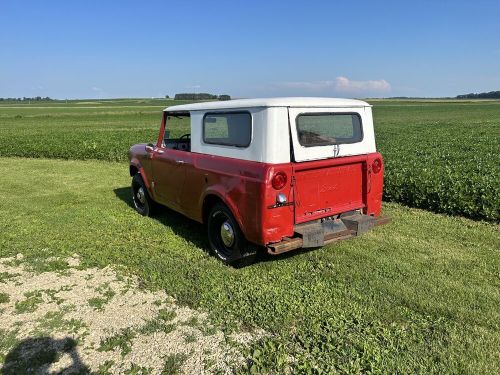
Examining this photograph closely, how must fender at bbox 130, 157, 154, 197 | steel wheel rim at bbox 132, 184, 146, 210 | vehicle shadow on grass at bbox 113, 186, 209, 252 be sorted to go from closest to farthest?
vehicle shadow on grass at bbox 113, 186, 209, 252, fender at bbox 130, 157, 154, 197, steel wheel rim at bbox 132, 184, 146, 210

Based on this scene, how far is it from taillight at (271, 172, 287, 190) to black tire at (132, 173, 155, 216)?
3.41m

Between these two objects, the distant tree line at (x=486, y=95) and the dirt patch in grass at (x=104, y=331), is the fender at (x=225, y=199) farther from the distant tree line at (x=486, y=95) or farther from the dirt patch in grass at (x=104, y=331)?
the distant tree line at (x=486, y=95)

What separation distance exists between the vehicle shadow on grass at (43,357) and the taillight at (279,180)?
228 centimetres

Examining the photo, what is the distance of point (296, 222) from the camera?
166 inches

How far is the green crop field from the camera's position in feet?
9.91

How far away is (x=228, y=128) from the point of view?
4582 mm

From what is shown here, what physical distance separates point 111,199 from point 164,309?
5.10 metres

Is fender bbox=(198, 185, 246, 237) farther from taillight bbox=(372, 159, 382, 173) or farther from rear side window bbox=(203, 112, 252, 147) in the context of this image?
taillight bbox=(372, 159, 382, 173)

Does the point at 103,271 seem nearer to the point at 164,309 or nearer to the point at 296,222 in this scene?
the point at 164,309

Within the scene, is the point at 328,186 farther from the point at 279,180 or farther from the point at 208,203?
the point at 208,203

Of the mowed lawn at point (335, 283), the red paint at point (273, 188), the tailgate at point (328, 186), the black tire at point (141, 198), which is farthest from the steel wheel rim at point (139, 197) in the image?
the tailgate at point (328, 186)

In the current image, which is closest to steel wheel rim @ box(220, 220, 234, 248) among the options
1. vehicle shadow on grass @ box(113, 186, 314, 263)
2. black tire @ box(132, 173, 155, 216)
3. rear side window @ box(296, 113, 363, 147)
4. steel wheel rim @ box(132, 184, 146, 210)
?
vehicle shadow on grass @ box(113, 186, 314, 263)

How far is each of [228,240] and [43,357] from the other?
88.5 inches

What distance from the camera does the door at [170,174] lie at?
17.5 ft
